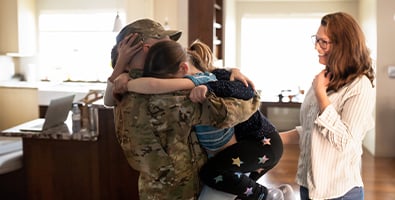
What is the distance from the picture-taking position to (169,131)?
1.33m

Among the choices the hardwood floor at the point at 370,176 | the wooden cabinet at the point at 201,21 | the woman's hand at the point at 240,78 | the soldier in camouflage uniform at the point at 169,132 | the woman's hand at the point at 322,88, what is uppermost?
the wooden cabinet at the point at 201,21

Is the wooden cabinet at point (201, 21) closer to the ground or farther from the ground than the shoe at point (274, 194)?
farther from the ground

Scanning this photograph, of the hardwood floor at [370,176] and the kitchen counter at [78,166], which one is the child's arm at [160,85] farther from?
the hardwood floor at [370,176]

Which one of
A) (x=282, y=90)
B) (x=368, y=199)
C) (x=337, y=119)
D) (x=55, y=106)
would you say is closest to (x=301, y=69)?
(x=282, y=90)

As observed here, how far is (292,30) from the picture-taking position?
23.3 feet

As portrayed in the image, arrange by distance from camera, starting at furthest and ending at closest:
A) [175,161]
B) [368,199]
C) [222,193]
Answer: [368,199] → [222,193] → [175,161]

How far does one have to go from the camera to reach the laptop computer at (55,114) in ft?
9.94

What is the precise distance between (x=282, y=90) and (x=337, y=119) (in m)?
5.45

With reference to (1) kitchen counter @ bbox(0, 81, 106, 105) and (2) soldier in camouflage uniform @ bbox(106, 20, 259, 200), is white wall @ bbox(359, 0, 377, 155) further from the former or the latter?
(2) soldier in camouflage uniform @ bbox(106, 20, 259, 200)

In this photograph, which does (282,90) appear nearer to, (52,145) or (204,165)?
(52,145)

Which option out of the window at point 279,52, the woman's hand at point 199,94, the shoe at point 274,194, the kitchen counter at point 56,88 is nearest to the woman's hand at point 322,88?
the shoe at point 274,194

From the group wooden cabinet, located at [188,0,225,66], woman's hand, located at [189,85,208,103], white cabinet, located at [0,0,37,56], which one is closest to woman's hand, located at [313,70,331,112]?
woman's hand, located at [189,85,208,103]

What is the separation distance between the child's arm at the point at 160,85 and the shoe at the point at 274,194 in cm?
49

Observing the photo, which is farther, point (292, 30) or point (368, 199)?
point (292, 30)
